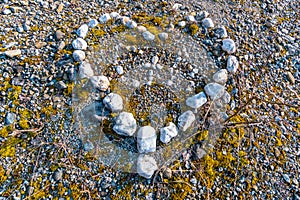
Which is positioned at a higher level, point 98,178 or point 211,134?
point 211,134

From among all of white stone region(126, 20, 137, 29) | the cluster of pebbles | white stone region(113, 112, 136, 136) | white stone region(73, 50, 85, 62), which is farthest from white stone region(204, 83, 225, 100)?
white stone region(73, 50, 85, 62)

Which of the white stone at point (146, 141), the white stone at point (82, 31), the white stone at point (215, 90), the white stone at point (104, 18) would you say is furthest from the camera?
the white stone at point (104, 18)

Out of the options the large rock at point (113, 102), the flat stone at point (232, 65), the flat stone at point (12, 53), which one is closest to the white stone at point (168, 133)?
the large rock at point (113, 102)

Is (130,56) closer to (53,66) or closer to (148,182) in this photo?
(53,66)

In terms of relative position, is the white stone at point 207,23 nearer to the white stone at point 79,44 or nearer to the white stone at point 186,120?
the white stone at point 186,120

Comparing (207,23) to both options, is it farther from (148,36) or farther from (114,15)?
(114,15)

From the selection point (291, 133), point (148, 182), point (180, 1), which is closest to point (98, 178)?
point (148, 182)

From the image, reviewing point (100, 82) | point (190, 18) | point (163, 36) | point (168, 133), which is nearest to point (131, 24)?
point (163, 36)
